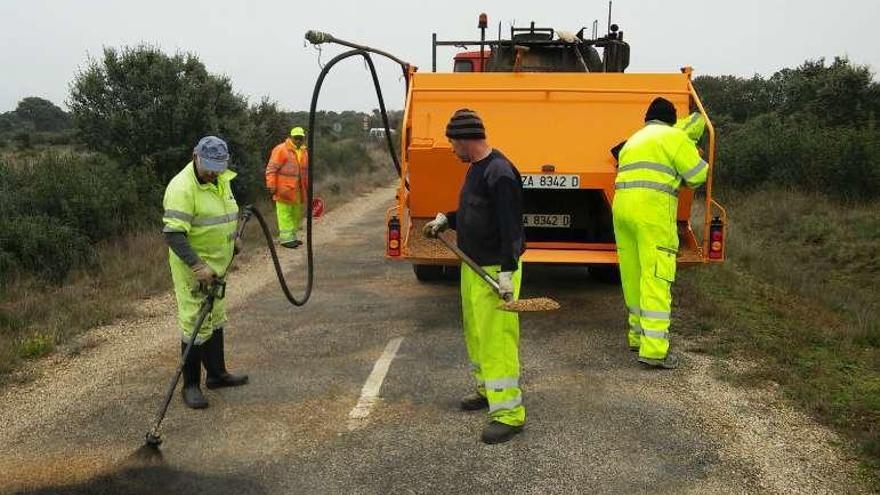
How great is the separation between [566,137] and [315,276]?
3.76m

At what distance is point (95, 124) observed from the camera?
43.0 ft

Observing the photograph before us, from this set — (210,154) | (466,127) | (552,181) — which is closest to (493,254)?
(466,127)

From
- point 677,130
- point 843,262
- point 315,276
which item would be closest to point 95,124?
point 315,276

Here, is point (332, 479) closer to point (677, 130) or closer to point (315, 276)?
point (677, 130)

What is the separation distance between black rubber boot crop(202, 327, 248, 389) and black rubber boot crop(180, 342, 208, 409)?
0.11 m

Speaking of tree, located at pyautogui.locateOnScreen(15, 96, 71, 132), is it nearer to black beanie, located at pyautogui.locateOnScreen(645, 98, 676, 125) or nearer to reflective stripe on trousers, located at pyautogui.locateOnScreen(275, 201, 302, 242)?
reflective stripe on trousers, located at pyautogui.locateOnScreen(275, 201, 302, 242)

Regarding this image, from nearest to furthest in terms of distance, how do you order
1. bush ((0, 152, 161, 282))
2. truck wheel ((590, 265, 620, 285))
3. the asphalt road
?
the asphalt road → truck wheel ((590, 265, 620, 285)) → bush ((0, 152, 161, 282))

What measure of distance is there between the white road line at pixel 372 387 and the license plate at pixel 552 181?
169 centimetres

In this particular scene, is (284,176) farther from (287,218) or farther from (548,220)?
(548,220)

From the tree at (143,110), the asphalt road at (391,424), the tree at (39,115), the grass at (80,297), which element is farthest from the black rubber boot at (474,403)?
the tree at (39,115)

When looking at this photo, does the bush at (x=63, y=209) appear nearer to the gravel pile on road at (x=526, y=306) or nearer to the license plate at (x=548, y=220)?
the license plate at (x=548, y=220)

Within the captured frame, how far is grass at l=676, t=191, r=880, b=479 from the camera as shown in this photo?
450 cm

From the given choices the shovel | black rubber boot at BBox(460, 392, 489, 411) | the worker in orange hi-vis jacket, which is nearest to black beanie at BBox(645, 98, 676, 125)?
the shovel

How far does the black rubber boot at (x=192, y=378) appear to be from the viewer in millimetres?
4543
